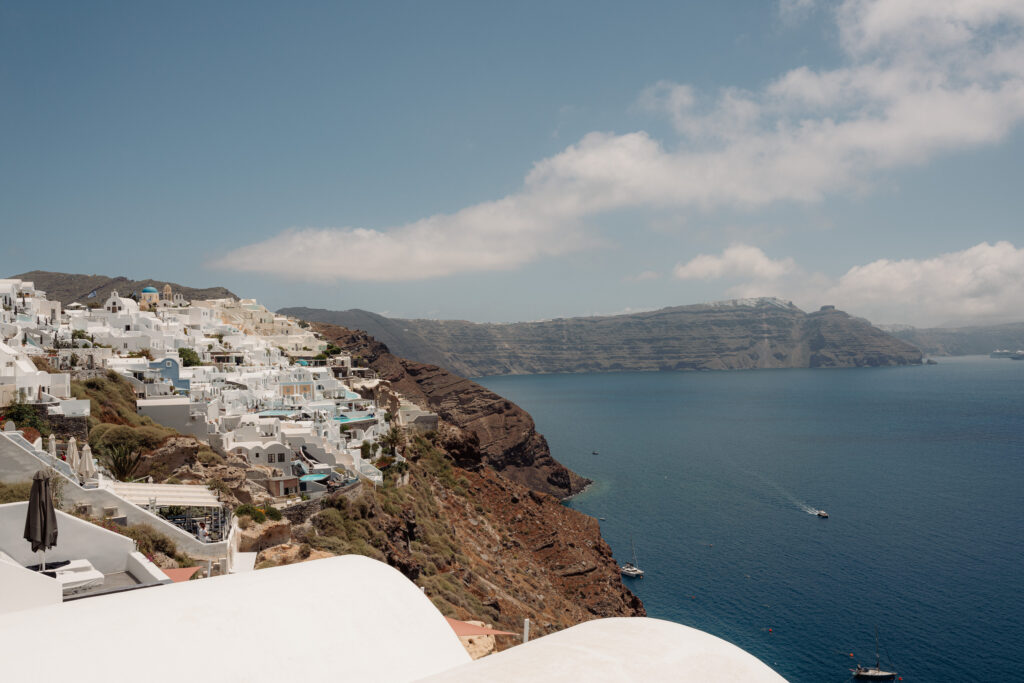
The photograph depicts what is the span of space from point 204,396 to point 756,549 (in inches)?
1659

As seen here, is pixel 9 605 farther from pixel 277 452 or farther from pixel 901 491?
pixel 901 491

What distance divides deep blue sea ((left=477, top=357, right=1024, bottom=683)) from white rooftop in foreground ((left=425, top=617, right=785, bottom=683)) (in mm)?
31269

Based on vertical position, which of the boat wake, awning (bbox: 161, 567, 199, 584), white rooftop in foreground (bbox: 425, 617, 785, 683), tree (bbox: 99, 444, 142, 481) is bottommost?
the boat wake

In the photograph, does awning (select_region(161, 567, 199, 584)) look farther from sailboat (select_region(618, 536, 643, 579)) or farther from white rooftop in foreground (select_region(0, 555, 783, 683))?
sailboat (select_region(618, 536, 643, 579))

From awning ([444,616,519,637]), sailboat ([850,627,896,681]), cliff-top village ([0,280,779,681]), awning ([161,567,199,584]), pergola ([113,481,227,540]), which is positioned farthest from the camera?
sailboat ([850,627,896,681])

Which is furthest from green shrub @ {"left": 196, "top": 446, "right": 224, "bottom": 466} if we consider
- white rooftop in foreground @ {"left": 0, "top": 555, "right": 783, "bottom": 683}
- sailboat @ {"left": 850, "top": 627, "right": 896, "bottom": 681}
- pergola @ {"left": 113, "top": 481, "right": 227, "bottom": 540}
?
sailboat @ {"left": 850, "top": 627, "right": 896, "bottom": 681}

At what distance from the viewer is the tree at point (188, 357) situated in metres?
46.0

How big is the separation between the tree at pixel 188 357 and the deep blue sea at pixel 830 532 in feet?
118

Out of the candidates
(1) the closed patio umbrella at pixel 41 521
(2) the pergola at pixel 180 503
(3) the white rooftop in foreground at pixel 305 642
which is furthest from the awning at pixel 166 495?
(3) the white rooftop in foreground at pixel 305 642

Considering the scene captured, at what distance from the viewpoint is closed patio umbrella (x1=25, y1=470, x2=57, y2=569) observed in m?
10.8

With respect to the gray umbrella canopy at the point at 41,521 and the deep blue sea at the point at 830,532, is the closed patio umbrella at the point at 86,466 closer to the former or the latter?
the gray umbrella canopy at the point at 41,521

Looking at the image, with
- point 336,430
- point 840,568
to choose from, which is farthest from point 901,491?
point 336,430

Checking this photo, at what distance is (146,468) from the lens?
21703mm

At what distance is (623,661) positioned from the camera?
652 cm
